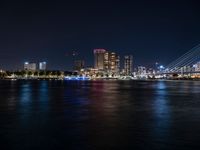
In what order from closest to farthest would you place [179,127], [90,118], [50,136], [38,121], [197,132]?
[50,136]
[197,132]
[179,127]
[38,121]
[90,118]

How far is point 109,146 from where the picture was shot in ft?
38.9

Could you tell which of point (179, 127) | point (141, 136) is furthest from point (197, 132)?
point (141, 136)

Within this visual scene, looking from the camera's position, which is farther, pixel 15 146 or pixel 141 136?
pixel 141 136

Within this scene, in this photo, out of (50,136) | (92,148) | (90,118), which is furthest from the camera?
(90,118)

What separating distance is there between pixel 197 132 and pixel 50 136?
641cm

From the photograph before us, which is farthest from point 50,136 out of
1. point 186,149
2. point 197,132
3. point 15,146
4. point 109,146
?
point 197,132

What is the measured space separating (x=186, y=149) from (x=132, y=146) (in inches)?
73.4

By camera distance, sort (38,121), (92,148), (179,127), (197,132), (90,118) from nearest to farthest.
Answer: (92,148) < (197,132) < (179,127) < (38,121) < (90,118)

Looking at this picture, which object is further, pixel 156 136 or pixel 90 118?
pixel 90 118

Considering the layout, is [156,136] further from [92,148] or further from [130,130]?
[92,148]

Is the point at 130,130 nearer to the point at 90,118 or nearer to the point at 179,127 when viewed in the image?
the point at 179,127

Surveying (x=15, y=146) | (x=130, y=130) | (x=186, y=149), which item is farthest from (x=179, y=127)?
(x=15, y=146)

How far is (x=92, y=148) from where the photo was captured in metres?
11.6

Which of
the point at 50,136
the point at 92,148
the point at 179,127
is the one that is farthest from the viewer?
the point at 179,127
